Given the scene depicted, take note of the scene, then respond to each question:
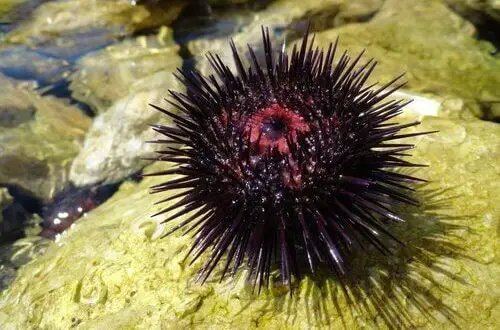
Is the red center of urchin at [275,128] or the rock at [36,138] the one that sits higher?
the red center of urchin at [275,128]

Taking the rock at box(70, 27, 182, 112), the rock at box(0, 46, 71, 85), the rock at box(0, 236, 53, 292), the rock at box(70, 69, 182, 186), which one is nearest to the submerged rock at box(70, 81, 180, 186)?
the rock at box(70, 69, 182, 186)

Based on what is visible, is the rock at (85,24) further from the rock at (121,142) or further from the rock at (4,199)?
the rock at (4,199)

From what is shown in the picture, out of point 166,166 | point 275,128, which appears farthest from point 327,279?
point 166,166

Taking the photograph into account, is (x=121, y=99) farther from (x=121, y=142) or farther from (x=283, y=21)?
(x=283, y=21)

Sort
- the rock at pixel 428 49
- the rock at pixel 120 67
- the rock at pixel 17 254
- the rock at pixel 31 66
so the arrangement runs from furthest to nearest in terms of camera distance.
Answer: the rock at pixel 31 66, the rock at pixel 120 67, the rock at pixel 428 49, the rock at pixel 17 254

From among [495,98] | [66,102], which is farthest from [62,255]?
[495,98]

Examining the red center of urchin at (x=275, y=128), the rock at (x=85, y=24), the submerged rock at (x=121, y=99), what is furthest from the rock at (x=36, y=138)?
the red center of urchin at (x=275, y=128)

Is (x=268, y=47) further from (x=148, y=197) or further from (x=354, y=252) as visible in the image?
(x=148, y=197)
